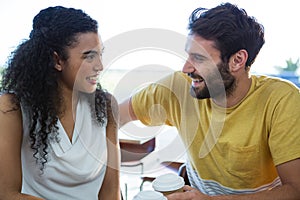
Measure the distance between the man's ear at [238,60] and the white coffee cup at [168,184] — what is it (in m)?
0.55

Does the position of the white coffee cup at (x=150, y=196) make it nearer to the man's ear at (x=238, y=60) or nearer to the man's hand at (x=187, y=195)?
the man's hand at (x=187, y=195)

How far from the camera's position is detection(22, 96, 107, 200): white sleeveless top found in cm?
118

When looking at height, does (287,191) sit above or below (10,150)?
below

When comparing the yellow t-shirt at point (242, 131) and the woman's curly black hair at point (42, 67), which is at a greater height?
the woman's curly black hair at point (42, 67)

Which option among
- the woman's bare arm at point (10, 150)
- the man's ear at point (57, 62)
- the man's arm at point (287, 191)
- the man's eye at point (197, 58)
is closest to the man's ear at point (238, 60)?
the man's eye at point (197, 58)

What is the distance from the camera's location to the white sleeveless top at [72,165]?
118cm

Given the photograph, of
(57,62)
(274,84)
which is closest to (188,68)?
(274,84)

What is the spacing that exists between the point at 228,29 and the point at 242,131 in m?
0.35

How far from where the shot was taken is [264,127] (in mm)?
1238

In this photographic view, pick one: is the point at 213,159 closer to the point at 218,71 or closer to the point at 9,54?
the point at 218,71

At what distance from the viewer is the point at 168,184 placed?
885mm

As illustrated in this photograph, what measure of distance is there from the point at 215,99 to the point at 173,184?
0.52 meters

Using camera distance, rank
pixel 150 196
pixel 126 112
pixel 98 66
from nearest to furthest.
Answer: pixel 150 196
pixel 98 66
pixel 126 112

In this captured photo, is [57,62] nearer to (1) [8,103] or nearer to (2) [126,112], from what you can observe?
(1) [8,103]
